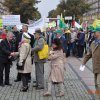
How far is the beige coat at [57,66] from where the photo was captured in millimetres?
10047

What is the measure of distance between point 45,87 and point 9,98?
193 cm

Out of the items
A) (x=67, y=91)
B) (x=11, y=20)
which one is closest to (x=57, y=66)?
(x=67, y=91)

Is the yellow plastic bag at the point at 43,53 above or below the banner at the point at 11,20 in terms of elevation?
below

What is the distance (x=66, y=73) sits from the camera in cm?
1484

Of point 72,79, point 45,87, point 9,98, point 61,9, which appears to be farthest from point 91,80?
point 61,9

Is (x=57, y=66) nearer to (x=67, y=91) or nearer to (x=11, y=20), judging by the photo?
(x=67, y=91)

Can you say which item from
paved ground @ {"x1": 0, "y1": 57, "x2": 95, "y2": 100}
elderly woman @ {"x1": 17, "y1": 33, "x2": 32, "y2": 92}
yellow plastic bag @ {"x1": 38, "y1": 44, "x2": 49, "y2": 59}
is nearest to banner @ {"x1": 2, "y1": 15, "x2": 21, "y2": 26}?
paved ground @ {"x1": 0, "y1": 57, "x2": 95, "y2": 100}

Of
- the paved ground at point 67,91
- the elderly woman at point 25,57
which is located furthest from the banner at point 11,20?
the elderly woman at point 25,57

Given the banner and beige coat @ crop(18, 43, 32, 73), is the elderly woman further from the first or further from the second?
the banner

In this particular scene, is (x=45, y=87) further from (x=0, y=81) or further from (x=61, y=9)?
(x=61, y=9)

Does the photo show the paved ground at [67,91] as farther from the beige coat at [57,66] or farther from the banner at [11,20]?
→ the banner at [11,20]

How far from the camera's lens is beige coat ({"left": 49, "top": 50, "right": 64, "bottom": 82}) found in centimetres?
1005

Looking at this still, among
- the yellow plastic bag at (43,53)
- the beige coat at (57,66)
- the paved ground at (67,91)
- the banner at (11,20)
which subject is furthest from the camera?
the banner at (11,20)

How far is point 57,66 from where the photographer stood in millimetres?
10102
